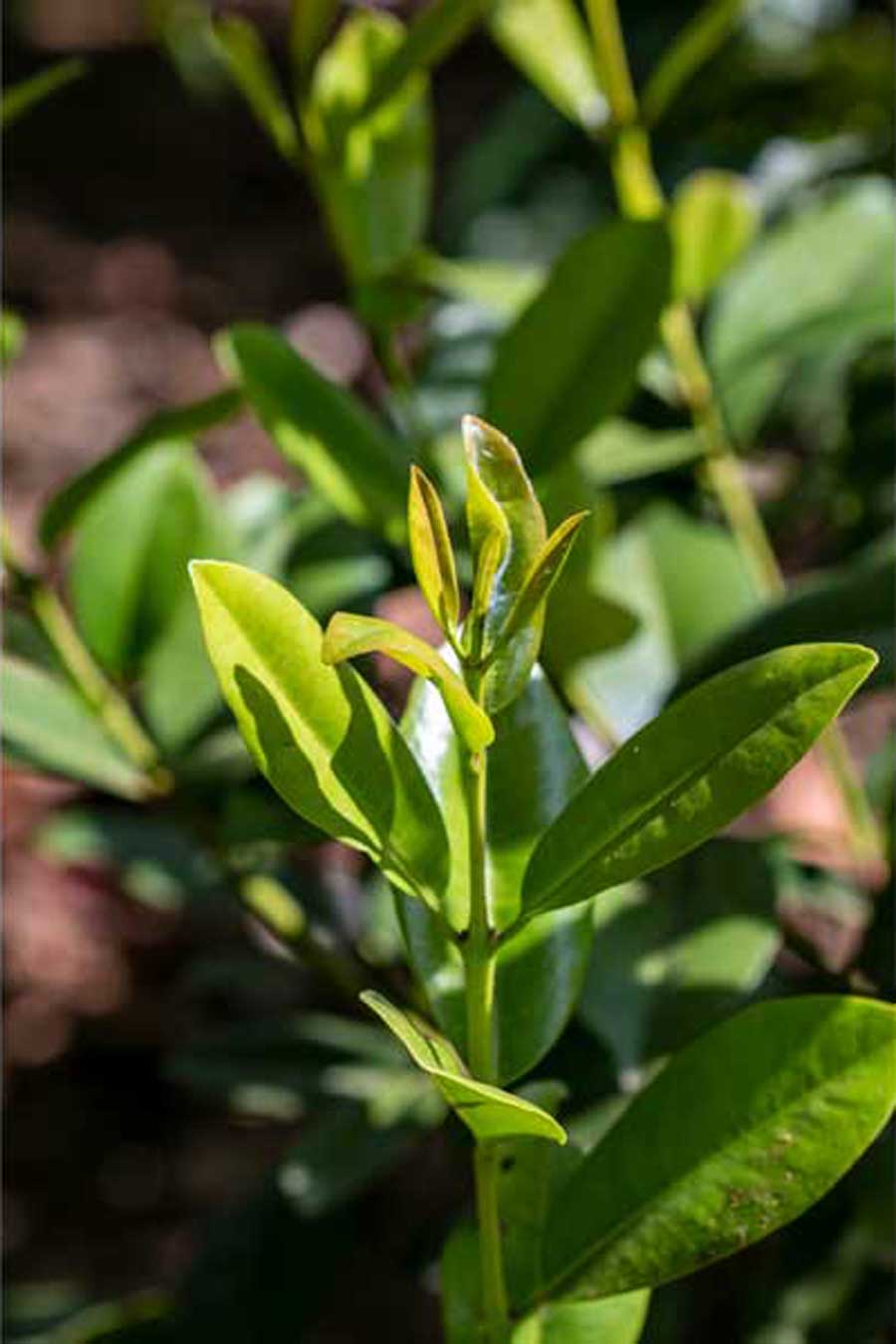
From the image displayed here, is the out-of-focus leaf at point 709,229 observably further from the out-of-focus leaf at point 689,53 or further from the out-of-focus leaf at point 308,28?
the out-of-focus leaf at point 308,28

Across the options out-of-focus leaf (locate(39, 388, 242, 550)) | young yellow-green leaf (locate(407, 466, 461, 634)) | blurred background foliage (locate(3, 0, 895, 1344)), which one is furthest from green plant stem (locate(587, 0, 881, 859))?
young yellow-green leaf (locate(407, 466, 461, 634))

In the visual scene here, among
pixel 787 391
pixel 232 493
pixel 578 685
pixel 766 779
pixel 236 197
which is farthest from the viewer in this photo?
pixel 236 197

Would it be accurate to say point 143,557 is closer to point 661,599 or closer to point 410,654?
point 661,599

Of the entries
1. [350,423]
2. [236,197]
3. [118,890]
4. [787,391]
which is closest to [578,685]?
[350,423]

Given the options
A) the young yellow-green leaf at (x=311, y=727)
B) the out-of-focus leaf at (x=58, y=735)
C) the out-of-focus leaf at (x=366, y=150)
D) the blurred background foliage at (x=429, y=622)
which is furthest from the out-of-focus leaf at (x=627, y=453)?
the young yellow-green leaf at (x=311, y=727)

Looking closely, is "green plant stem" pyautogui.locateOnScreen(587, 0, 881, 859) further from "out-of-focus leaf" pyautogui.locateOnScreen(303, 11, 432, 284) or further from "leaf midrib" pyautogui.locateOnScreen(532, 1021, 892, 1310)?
"leaf midrib" pyautogui.locateOnScreen(532, 1021, 892, 1310)

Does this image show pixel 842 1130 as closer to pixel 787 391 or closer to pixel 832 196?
pixel 787 391
